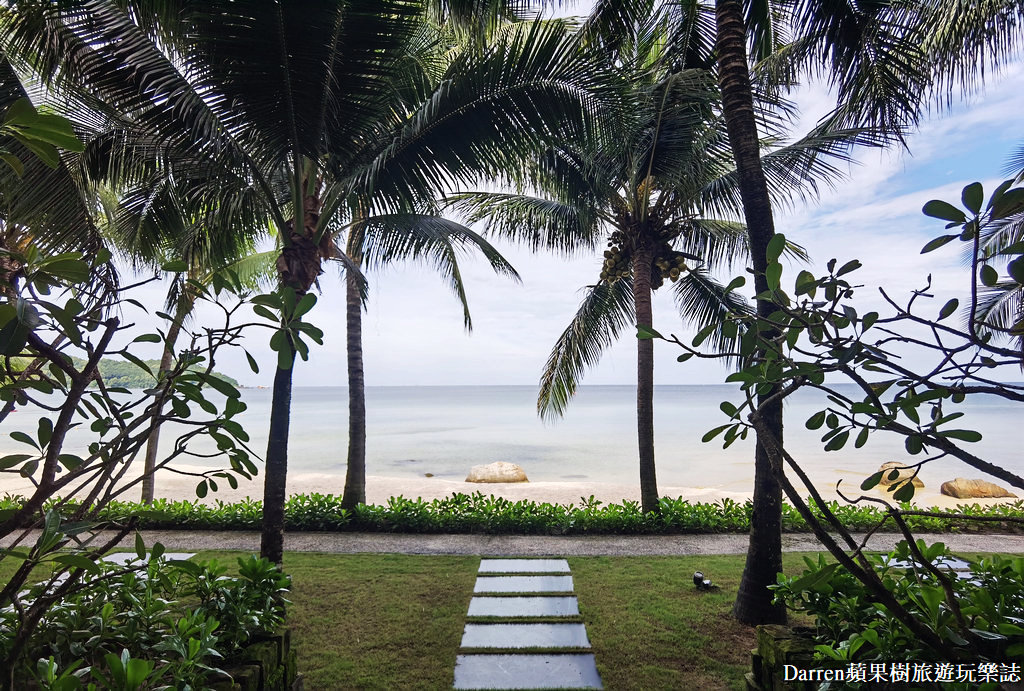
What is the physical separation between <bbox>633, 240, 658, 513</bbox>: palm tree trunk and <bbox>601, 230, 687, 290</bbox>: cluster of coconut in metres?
0.28

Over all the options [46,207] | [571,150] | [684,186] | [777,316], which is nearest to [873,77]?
[684,186]

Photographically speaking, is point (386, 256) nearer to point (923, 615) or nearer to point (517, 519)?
point (517, 519)

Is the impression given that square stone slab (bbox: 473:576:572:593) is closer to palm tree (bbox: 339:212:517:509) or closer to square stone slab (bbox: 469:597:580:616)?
square stone slab (bbox: 469:597:580:616)

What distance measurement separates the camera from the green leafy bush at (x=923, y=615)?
1402 millimetres

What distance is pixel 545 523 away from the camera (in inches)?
265

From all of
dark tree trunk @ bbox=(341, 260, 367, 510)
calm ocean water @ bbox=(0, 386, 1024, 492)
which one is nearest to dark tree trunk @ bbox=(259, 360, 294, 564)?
dark tree trunk @ bbox=(341, 260, 367, 510)

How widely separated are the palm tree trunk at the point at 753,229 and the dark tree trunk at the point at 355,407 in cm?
481

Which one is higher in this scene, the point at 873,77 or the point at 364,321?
the point at 873,77

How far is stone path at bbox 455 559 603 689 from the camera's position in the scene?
315 centimetres

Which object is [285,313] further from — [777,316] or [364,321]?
[364,321]

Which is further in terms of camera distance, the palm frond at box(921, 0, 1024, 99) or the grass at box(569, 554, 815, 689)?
the palm frond at box(921, 0, 1024, 99)

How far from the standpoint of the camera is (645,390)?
7.09m

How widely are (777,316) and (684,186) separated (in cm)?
631

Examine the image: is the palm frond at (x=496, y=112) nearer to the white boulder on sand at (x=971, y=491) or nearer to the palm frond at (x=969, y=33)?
the palm frond at (x=969, y=33)
